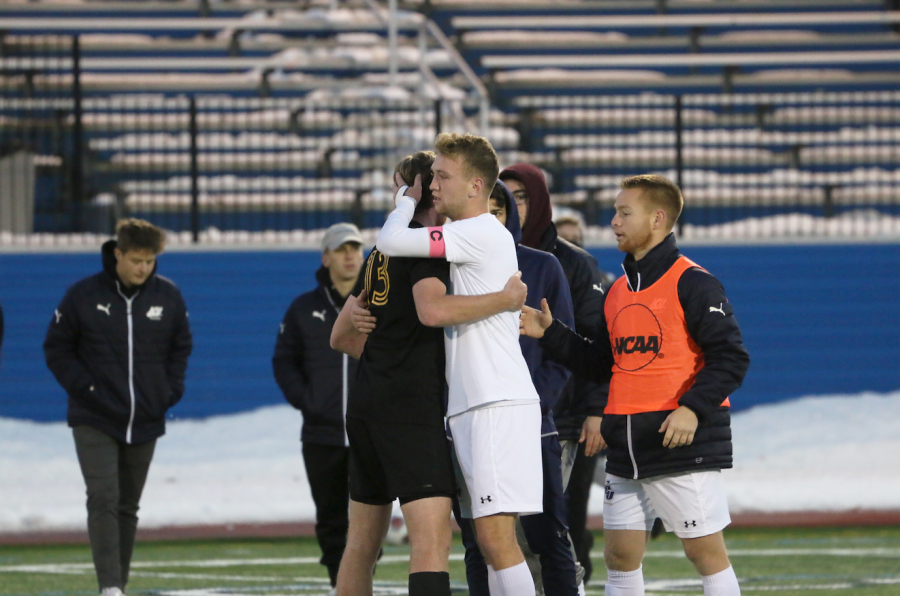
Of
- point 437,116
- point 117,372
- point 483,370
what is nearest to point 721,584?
point 483,370

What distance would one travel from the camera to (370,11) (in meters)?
17.8

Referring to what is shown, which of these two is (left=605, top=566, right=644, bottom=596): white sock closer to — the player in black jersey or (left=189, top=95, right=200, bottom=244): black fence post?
the player in black jersey

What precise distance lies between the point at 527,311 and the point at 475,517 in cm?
86

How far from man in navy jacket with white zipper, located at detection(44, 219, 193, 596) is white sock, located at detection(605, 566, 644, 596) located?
2.92 meters

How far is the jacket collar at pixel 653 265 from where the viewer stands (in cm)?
478

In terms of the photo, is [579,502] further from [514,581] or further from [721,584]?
[514,581]

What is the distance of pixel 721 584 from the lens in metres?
4.65

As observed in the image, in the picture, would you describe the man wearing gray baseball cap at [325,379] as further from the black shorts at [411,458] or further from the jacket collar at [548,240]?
the black shorts at [411,458]

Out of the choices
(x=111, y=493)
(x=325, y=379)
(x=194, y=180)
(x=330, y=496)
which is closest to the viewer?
(x=111, y=493)

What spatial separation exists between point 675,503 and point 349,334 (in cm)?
134

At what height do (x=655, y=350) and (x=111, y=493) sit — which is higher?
(x=655, y=350)

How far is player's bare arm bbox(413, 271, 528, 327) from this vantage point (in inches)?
171

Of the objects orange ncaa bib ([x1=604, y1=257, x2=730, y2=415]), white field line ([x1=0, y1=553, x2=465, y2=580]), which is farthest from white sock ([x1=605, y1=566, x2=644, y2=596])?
white field line ([x1=0, y1=553, x2=465, y2=580])

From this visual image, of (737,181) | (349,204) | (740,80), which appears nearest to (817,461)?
(737,181)
